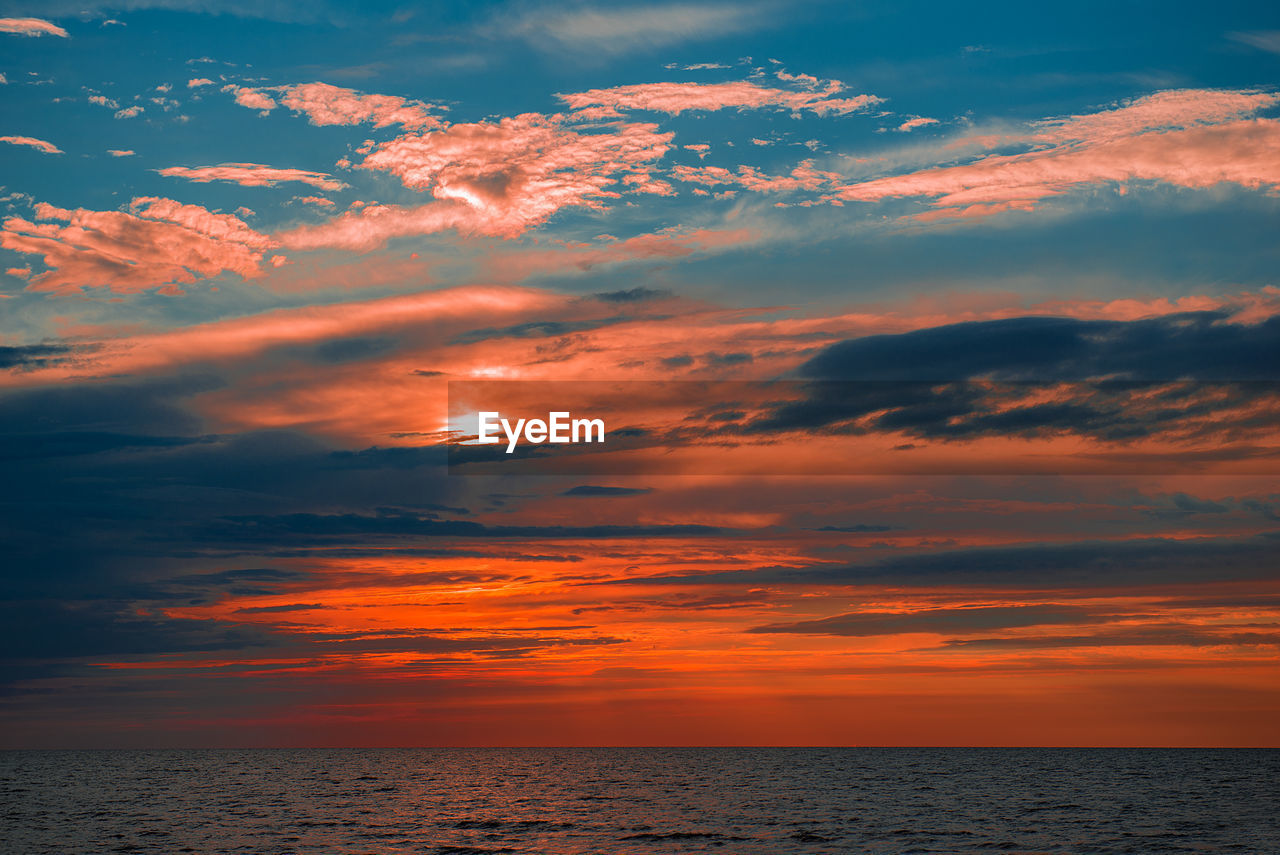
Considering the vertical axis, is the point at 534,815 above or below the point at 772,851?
below

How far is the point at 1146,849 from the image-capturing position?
73.5 m

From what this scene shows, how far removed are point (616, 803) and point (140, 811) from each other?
171 ft

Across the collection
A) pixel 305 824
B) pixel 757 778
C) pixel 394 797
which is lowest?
pixel 757 778

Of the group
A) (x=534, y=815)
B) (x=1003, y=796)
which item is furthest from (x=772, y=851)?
(x=1003, y=796)

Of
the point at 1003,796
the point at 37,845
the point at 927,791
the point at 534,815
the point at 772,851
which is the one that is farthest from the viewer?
the point at 927,791

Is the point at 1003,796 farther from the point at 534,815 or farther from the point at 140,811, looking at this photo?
the point at 140,811

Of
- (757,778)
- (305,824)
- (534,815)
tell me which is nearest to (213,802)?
(305,824)

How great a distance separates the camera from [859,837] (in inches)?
3120

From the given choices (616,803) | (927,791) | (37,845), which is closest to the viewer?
(37,845)

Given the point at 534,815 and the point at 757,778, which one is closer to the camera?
the point at 534,815

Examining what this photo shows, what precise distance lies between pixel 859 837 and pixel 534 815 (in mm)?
37072

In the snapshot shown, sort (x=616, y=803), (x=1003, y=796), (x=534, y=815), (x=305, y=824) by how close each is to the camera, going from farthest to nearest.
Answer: (x=1003, y=796), (x=616, y=803), (x=534, y=815), (x=305, y=824)

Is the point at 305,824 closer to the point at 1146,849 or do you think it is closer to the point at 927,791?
the point at 1146,849

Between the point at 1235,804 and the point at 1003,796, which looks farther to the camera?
the point at 1003,796
